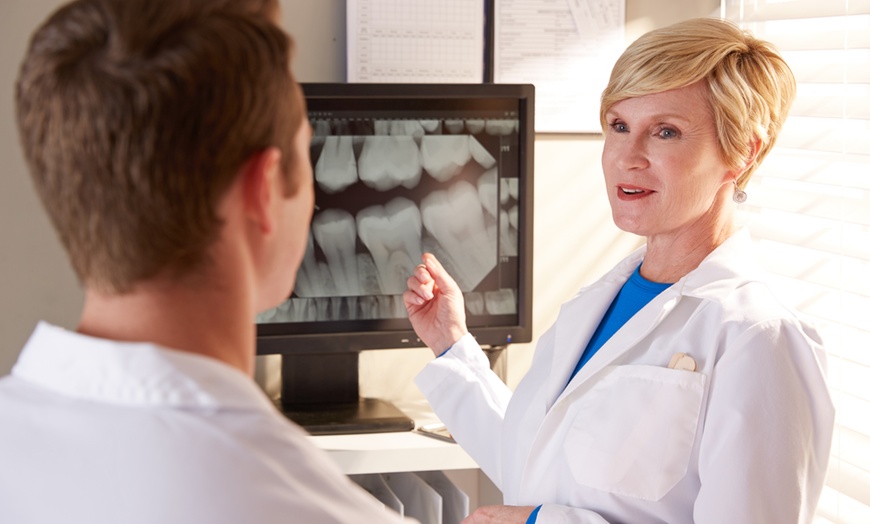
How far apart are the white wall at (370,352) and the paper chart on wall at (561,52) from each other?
47mm

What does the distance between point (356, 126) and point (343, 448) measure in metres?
0.63

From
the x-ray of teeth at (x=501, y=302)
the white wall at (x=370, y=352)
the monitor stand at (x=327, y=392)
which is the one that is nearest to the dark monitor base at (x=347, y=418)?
the monitor stand at (x=327, y=392)

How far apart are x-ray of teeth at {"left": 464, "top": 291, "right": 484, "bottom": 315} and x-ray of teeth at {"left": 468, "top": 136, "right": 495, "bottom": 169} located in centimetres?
27

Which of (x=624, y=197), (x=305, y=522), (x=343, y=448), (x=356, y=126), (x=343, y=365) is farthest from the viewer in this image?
(x=343, y=365)

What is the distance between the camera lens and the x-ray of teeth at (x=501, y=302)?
6.84 feet

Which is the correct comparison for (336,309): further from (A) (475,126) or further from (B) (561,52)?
(B) (561,52)

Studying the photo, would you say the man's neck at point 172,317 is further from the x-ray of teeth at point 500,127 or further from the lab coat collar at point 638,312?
the x-ray of teeth at point 500,127

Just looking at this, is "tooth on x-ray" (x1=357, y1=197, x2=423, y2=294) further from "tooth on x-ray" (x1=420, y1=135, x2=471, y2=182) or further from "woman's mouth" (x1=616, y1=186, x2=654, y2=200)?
"woman's mouth" (x1=616, y1=186, x2=654, y2=200)

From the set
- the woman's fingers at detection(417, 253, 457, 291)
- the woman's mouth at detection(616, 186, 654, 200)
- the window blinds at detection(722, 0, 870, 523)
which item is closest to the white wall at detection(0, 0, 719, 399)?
the window blinds at detection(722, 0, 870, 523)

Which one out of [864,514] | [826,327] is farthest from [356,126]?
[864,514]

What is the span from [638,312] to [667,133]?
27cm

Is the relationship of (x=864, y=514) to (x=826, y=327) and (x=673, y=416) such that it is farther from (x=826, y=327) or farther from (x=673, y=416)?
(x=673, y=416)

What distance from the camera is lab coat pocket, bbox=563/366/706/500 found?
4.39 feet

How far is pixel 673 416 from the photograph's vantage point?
1341 millimetres
